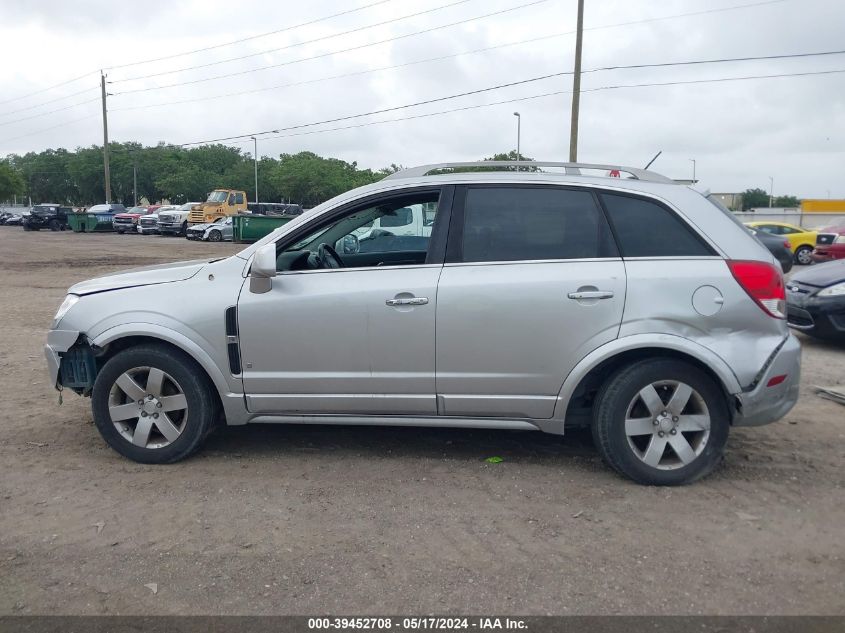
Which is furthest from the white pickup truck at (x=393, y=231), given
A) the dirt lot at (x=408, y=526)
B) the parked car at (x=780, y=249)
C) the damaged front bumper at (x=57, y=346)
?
the parked car at (x=780, y=249)

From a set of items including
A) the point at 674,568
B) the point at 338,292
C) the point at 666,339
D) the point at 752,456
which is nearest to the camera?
the point at 674,568

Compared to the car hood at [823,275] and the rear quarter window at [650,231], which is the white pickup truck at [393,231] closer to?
the rear quarter window at [650,231]

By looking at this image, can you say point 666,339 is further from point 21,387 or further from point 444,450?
point 21,387

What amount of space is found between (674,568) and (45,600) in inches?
108

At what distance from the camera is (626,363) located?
429 centimetres

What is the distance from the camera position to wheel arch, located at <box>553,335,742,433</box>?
162 inches

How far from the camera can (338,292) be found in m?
4.41

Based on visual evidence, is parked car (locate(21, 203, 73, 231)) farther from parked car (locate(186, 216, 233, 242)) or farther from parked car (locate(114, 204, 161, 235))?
parked car (locate(186, 216, 233, 242))

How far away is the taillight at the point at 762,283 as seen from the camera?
4141 mm

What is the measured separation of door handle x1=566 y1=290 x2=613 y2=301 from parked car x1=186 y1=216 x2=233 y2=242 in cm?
3072

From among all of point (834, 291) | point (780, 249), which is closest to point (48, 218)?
point (780, 249)

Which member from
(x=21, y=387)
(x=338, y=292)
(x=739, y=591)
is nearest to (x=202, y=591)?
(x=338, y=292)

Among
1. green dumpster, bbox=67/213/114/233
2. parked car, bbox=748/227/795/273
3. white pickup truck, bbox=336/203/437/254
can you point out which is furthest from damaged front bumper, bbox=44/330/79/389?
green dumpster, bbox=67/213/114/233

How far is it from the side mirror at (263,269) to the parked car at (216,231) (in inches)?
1178
